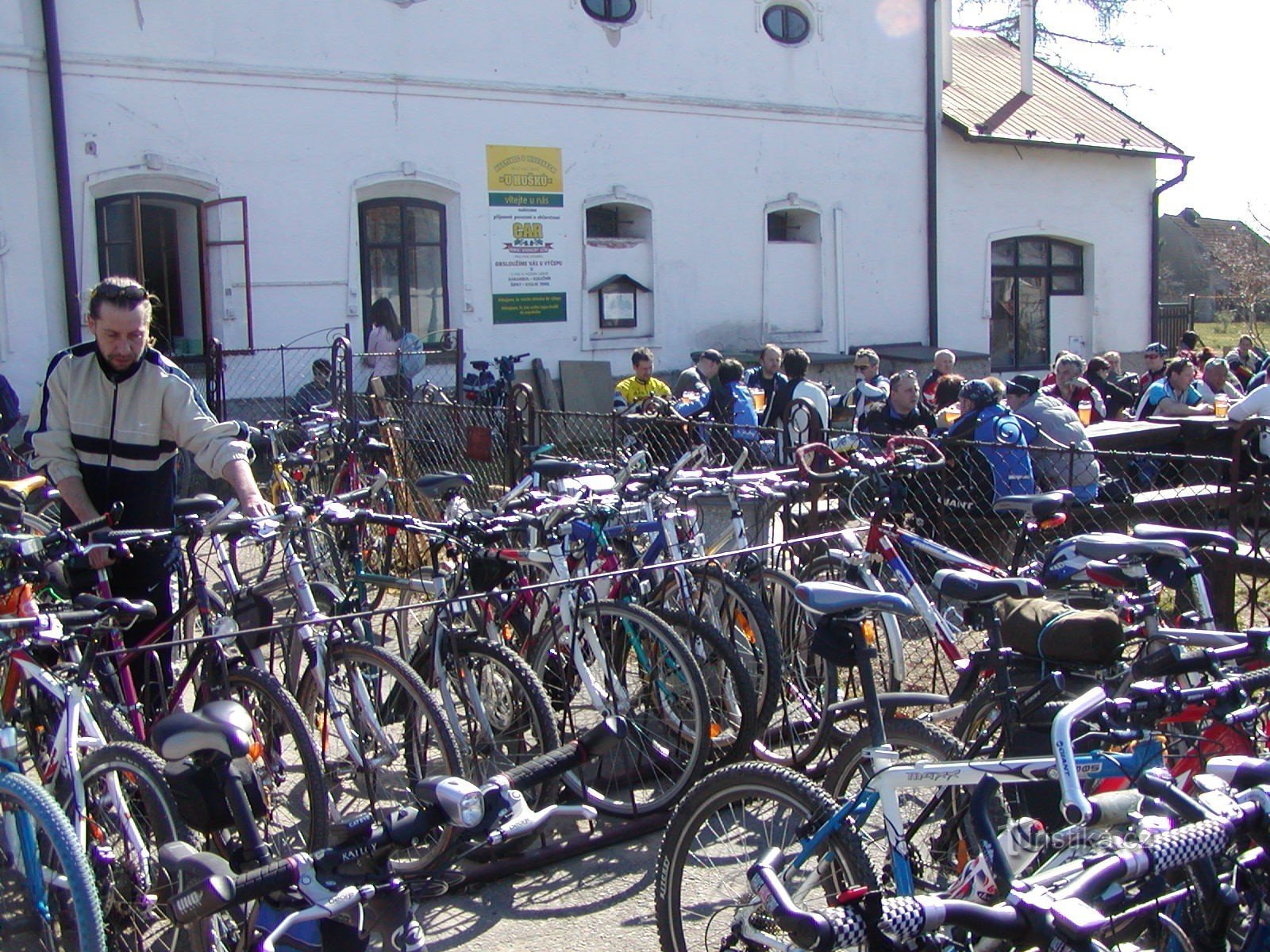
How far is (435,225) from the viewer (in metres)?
15.2

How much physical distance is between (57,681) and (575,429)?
924 centimetres

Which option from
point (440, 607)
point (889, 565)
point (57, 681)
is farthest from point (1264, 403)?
point (57, 681)

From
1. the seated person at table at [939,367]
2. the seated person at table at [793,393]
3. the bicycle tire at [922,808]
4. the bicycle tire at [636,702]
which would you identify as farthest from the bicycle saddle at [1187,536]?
the seated person at table at [939,367]

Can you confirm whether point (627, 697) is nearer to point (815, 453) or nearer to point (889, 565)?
point (889, 565)

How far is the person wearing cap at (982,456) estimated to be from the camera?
7.00m

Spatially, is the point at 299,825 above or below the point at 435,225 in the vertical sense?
below

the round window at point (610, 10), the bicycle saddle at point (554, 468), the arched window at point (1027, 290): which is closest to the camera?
the bicycle saddle at point (554, 468)

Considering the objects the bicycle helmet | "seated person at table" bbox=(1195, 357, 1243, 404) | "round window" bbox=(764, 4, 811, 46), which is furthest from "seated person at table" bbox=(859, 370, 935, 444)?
"round window" bbox=(764, 4, 811, 46)

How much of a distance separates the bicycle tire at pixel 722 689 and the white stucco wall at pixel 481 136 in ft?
33.0

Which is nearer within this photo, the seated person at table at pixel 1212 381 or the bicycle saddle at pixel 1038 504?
the bicycle saddle at pixel 1038 504

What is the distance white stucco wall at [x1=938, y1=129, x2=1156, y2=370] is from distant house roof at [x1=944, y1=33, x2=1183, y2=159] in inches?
10.0

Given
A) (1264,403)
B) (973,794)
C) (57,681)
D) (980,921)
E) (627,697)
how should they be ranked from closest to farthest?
(980,921)
(973,794)
(57,681)
(627,697)
(1264,403)

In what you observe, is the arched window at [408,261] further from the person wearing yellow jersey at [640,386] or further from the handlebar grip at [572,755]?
the handlebar grip at [572,755]

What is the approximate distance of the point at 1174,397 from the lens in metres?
11.2
